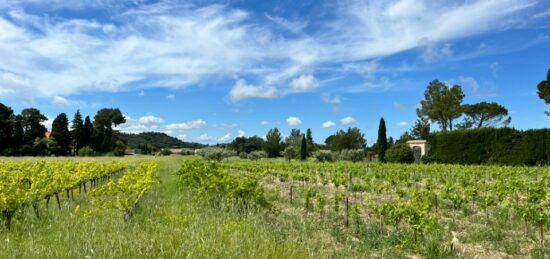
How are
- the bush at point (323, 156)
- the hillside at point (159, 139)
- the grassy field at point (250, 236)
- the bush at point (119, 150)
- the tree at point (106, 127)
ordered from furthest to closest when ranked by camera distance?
the hillside at point (159, 139), the tree at point (106, 127), the bush at point (119, 150), the bush at point (323, 156), the grassy field at point (250, 236)

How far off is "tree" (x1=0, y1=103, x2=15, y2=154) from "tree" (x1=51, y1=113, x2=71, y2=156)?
5293 millimetres

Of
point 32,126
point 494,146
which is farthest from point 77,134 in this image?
point 494,146

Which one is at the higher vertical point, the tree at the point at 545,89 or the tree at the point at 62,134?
the tree at the point at 545,89

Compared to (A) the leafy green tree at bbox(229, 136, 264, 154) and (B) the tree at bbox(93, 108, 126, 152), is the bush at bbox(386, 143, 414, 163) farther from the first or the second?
(B) the tree at bbox(93, 108, 126, 152)

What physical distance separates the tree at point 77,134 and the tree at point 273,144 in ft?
77.9

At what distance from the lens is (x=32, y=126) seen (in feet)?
167

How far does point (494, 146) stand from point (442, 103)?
1917 centimetres

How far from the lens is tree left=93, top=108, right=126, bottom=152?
5781cm

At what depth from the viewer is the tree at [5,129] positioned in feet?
151

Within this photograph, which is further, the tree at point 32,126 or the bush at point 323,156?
the tree at point 32,126

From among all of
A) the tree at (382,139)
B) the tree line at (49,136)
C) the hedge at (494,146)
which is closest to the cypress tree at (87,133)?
the tree line at (49,136)

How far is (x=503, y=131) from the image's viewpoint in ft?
82.1

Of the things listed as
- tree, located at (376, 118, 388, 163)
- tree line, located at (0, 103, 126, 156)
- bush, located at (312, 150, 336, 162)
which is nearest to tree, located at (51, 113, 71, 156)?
tree line, located at (0, 103, 126, 156)

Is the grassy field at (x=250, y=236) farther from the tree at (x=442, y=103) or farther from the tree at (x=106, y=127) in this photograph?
the tree at (x=106, y=127)
